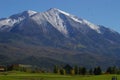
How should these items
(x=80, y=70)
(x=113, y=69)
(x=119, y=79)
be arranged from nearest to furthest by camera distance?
(x=119, y=79) → (x=113, y=69) → (x=80, y=70)

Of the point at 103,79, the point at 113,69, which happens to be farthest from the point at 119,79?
the point at 113,69

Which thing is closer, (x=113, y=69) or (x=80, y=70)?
(x=113, y=69)

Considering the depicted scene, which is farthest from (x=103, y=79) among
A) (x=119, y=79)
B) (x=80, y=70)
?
(x=80, y=70)

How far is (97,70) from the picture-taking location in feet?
604

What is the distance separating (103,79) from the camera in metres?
92.1

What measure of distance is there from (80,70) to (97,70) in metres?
16.7

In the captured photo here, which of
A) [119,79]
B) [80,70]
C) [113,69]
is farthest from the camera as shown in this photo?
[80,70]

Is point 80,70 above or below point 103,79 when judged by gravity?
above

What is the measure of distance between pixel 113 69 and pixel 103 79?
91.4 meters

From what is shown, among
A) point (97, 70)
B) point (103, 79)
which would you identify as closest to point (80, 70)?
point (97, 70)

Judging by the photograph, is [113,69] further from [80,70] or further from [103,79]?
[103,79]

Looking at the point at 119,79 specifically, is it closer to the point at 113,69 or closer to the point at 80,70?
the point at 113,69

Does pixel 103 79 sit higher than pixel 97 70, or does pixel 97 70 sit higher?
pixel 97 70

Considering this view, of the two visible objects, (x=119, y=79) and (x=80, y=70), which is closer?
(x=119, y=79)
